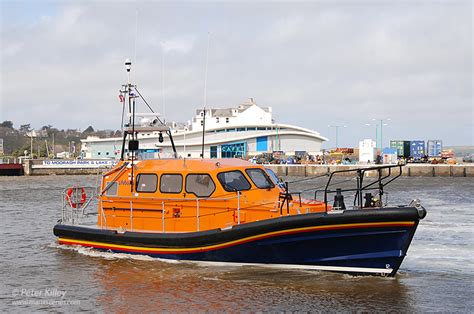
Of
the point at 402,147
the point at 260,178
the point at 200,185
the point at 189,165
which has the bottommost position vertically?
the point at 200,185

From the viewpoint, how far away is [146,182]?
44.7 feet

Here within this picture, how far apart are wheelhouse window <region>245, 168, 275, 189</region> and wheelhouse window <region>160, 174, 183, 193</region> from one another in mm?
1433

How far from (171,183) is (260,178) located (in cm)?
188

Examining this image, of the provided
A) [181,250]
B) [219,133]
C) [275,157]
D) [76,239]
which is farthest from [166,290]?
[219,133]

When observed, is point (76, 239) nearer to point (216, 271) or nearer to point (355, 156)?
point (216, 271)

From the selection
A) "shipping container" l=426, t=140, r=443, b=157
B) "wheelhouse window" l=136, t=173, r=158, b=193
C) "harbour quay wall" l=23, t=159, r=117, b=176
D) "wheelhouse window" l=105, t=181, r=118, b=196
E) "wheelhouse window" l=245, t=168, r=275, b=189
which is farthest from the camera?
"shipping container" l=426, t=140, r=443, b=157

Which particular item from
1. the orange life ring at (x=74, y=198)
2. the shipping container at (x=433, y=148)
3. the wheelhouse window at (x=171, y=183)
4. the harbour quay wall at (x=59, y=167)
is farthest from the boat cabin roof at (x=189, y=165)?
the shipping container at (x=433, y=148)

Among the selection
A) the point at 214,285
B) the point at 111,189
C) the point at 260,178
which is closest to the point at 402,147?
the point at 260,178

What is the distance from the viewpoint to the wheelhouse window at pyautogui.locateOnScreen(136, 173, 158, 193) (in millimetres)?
13453

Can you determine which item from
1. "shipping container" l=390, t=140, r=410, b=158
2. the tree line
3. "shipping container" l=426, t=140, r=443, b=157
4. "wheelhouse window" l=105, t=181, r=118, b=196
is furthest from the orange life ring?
the tree line

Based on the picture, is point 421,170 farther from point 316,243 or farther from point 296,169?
point 316,243

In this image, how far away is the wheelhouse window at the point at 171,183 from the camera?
13102mm

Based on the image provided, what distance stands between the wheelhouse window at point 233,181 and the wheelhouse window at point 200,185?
225 millimetres

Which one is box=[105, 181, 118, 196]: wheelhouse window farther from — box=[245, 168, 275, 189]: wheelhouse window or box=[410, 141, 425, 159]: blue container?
box=[410, 141, 425, 159]: blue container
